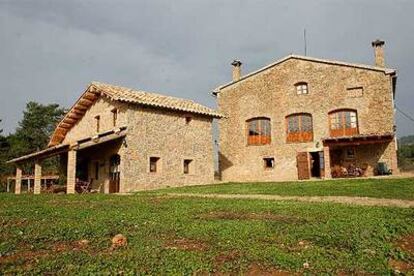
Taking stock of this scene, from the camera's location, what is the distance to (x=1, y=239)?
6.13 metres

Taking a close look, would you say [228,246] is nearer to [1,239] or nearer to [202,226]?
[202,226]

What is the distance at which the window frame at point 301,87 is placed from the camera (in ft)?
86.9

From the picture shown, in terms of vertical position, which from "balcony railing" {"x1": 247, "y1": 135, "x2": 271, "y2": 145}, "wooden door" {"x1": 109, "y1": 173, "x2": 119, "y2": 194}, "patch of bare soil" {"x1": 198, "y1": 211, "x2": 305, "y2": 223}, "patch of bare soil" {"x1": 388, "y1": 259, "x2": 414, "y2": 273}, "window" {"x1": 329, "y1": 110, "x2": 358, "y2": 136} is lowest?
"patch of bare soil" {"x1": 388, "y1": 259, "x2": 414, "y2": 273}

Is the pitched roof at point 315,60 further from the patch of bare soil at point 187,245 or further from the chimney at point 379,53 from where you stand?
the patch of bare soil at point 187,245

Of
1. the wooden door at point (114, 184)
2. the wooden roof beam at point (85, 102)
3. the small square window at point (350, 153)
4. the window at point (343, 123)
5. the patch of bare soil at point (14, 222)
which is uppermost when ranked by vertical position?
the wooden roof beam at point (85, 102)

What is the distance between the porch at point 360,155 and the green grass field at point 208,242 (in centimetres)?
1420

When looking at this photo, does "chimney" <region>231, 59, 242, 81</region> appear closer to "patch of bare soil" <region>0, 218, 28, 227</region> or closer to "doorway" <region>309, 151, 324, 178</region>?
"doorway" <region>309, 151, 324, 178</region>

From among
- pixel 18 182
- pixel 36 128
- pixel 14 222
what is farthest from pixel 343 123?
pixel 36 128

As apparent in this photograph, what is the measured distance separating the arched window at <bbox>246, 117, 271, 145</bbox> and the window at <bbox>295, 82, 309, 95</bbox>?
2.97 meters

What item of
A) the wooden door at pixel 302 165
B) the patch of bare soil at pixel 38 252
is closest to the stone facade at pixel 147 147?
the wooden door at pixel 302 165

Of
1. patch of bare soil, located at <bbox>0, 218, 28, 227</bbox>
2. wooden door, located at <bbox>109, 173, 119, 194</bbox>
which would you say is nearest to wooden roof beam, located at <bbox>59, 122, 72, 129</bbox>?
wooden door, located at <bbox>109, 173, 119, 194</bbox>

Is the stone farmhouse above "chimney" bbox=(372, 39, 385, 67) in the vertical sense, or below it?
below

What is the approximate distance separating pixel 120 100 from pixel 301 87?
1320 cm

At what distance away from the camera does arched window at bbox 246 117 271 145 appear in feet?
90.5
